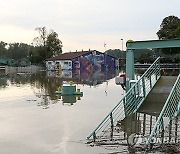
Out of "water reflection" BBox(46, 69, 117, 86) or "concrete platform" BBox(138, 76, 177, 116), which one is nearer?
"concrete platform" BBox(138, 76, 177, 116)

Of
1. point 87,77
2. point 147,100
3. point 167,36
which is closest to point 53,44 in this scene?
point 167,36

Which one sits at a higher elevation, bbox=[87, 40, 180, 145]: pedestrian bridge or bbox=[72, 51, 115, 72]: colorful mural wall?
bbox=[72, 51, 115, 72]: colorful mural wall

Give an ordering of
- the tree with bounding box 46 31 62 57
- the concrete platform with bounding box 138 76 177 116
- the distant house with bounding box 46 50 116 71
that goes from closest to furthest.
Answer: the concrete platform with bounding box 138 76 177 116 < the distant house with bounding box 46 50 116 71 < the tree with bounding box 46 31 62 57

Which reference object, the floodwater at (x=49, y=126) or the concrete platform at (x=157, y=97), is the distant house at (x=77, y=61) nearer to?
the floodwater at (x=49, y=126)

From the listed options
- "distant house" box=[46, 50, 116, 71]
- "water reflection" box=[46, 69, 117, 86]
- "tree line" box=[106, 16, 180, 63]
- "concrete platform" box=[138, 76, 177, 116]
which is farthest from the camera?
"distant house" box=[46, 50, 116, 71]

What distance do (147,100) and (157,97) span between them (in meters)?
0.46

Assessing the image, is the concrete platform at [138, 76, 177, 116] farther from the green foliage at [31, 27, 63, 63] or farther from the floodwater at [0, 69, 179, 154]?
the green foliage at [31, 27, 63, 63]

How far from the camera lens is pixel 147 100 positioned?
1419 cm

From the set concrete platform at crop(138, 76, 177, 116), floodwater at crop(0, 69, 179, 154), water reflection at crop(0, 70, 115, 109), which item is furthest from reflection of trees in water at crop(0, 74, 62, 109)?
concrete platform at crop(138, 76, 177, 116)

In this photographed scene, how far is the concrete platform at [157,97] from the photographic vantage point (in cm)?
1326

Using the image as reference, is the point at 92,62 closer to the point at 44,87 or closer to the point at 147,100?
the point at 44,87

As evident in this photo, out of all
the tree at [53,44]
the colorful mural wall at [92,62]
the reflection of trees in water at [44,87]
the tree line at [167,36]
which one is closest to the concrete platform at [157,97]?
the reflection of trees in water at [44,87]

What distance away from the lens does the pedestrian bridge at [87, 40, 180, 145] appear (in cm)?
1093

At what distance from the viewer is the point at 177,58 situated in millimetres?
68375
